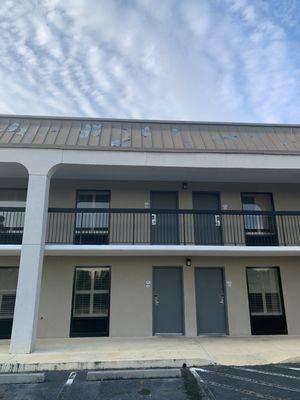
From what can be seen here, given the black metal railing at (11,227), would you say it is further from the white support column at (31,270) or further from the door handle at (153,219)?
the door handle at (153,219)

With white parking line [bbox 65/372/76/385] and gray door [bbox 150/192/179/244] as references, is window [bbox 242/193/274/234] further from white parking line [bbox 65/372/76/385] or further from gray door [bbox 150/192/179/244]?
white parking line [bbox 65/372/76/385]

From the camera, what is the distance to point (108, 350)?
7852mm

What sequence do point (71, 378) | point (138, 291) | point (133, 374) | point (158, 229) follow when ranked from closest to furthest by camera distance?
point (71, 378) < point (133, 374) < point (138, 291) < point (158, 229)

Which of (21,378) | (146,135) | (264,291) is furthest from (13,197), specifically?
(264,291)

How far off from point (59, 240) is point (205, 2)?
8381 millimetres

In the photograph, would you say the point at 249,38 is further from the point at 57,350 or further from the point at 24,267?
the point at 57,350

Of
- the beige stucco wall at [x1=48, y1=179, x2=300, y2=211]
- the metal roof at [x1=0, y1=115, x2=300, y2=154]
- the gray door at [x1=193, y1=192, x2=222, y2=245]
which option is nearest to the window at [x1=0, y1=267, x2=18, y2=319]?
the beige stucco wall at [x1=48, y1=179, x2=300, y2=211]

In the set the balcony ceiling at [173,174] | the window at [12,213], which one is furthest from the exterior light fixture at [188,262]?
the window at [12,213]

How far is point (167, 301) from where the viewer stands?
10211mm

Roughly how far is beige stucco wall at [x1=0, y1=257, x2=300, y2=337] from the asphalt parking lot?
357 cm

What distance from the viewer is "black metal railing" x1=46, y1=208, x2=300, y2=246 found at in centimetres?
1054

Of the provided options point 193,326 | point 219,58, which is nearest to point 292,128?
point 219,58

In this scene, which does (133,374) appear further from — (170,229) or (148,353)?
(170,229)

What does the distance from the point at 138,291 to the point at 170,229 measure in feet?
7.87
